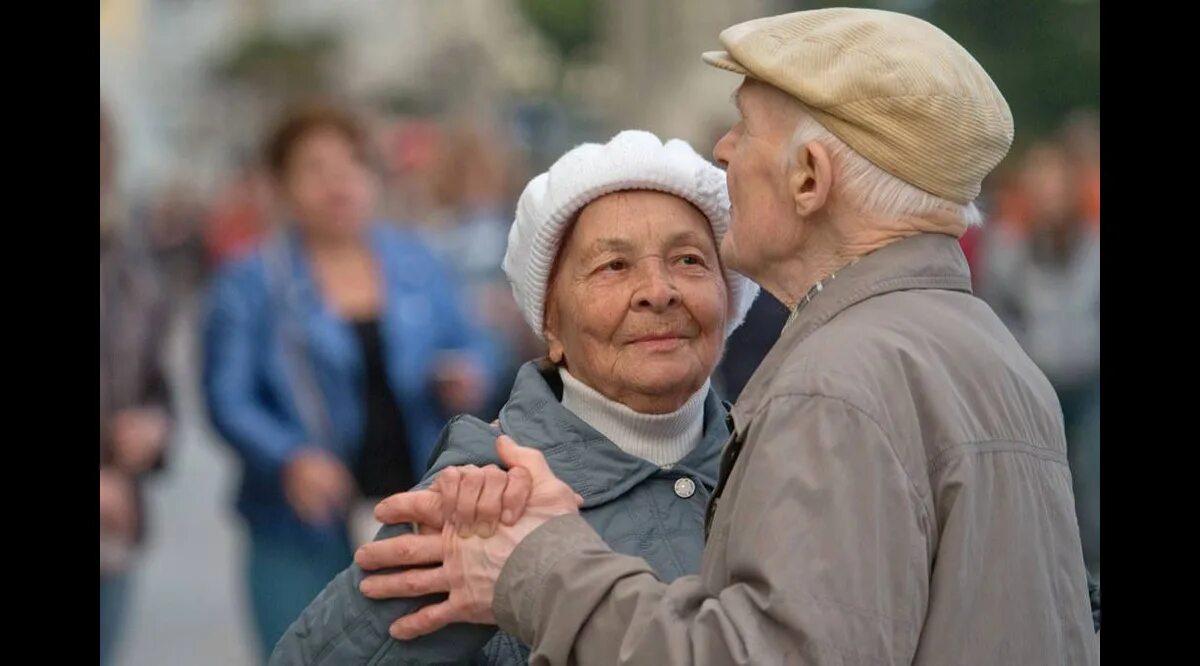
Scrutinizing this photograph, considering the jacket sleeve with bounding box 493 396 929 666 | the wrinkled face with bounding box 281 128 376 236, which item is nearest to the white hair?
the jacket sleeve with bounding box 493 396 929 666

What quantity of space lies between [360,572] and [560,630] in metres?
0.58

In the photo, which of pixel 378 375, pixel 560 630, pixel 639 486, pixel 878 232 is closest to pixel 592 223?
pixel 639 486

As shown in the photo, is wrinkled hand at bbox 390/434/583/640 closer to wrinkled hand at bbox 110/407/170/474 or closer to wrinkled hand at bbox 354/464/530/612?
wrinkled hand at bbox 354/464/530/612

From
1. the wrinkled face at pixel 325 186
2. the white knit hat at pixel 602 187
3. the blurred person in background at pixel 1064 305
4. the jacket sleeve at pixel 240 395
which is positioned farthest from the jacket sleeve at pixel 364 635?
the blurred person in background at pixel 1064 305

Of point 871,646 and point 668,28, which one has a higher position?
point 668,28

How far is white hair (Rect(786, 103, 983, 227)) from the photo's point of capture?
2715mm

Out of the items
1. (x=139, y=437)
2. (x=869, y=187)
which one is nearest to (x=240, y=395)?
(x=139, y=437)

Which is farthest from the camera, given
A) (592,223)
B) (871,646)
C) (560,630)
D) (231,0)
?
(231,0)

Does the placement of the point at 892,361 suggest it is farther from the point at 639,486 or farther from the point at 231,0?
the point at 231,0

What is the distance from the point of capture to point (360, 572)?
3.04 m

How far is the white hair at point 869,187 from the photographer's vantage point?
8.91ft

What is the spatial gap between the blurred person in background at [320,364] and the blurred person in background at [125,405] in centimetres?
35

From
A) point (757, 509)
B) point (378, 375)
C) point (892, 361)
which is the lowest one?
point (378, 375)

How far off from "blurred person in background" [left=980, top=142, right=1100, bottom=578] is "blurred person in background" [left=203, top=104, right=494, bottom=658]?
2.47 m
